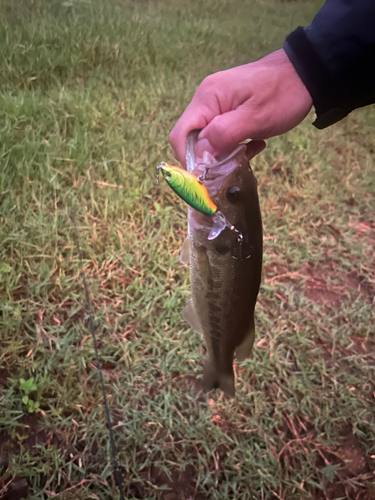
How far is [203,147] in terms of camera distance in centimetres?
100

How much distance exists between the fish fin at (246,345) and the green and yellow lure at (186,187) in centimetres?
54

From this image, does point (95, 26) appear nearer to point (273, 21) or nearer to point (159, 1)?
point (159, 1)

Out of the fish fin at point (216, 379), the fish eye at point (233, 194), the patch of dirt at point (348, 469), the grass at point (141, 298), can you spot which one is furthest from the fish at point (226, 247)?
the patch of dirt at point (348, 469)

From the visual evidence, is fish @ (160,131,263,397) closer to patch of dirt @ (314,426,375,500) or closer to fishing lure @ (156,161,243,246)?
fishing lure @ (156,161,243,246)

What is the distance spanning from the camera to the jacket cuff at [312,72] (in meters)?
1.03

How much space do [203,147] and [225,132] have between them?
0.25 feet

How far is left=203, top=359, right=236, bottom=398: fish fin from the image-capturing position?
1399mm

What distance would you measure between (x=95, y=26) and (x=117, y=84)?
65 cm

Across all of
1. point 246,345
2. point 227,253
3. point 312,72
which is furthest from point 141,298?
point 312,72

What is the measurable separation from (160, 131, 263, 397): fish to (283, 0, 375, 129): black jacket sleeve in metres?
0.34

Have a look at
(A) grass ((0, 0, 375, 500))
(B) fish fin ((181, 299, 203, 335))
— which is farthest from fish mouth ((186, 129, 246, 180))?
(A) grass ((0, 0, 375, 500))

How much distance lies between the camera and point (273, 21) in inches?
166

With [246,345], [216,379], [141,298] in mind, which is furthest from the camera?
[141,298]

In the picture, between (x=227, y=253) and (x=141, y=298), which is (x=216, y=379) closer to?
(x=227, y=253)
